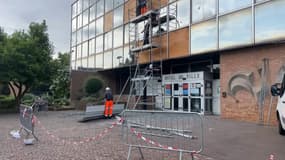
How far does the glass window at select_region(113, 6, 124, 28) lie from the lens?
74.7 ft

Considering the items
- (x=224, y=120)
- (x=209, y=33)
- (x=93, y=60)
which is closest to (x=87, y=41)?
(x=93, y=60)

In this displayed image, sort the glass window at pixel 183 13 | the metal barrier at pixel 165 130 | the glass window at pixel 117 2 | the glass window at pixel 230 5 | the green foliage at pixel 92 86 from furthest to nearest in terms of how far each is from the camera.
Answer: the green foliage at pixel 92 86
the glass window at pixel 117 2
the glass window at pixel 183 13
the glass window at pixel 230 5
the metal barrier at pixel 165 130

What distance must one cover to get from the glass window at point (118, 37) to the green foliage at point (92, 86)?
134 inches

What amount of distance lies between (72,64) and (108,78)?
23.6 feet

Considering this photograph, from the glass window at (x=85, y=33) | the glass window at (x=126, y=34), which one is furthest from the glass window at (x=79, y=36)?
the glass window at (x=126, y=34)

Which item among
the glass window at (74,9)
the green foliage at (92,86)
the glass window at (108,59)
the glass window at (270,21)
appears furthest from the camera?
the glass window at (74,9)

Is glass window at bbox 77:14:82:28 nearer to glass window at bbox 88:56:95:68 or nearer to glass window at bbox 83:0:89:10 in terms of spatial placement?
glass window at bbox 83:0:89:10

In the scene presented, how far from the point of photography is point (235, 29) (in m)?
13.4

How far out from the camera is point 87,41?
28406 mm

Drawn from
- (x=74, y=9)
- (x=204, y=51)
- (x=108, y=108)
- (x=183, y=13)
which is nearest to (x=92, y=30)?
(x=74, y=9)

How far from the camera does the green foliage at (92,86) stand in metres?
23.5

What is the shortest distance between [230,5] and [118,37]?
1131cm

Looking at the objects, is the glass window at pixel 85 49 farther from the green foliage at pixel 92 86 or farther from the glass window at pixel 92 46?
the green foliage at pixel 92 86

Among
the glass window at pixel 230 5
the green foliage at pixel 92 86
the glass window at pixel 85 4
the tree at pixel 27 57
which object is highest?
the glass window at pixel 85 4
